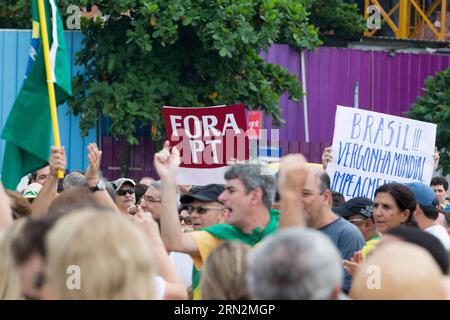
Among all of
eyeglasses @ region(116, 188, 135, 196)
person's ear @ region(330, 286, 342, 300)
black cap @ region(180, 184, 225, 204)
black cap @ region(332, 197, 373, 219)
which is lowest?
eyeglasses @ region(116, 188, 135, 196)

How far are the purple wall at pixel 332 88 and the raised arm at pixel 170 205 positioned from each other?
10512 millimetres

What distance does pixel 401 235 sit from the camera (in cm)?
598

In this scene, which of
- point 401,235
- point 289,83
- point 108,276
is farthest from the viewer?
point 289,83

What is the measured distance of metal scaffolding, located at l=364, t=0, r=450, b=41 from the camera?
2386 centimetres

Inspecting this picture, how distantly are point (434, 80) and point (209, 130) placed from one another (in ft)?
23.1

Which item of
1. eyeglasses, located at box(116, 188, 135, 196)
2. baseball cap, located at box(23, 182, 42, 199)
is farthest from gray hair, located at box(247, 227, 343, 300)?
eyeglasses, located at box(116, 188, 135, 196)

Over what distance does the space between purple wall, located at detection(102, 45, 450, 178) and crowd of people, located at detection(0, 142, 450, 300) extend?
389 inches

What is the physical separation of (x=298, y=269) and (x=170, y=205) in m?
2.84

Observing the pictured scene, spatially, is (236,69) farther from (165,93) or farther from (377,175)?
(377,175)

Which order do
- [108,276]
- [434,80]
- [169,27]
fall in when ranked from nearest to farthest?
1. [108,276]
2. [169,27]
3. [434,80]

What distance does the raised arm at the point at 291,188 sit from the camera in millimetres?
5750

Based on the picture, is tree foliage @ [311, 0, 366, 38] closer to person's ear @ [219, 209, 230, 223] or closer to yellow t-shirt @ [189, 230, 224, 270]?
person's ear @ [219, 209, 230, 223]
